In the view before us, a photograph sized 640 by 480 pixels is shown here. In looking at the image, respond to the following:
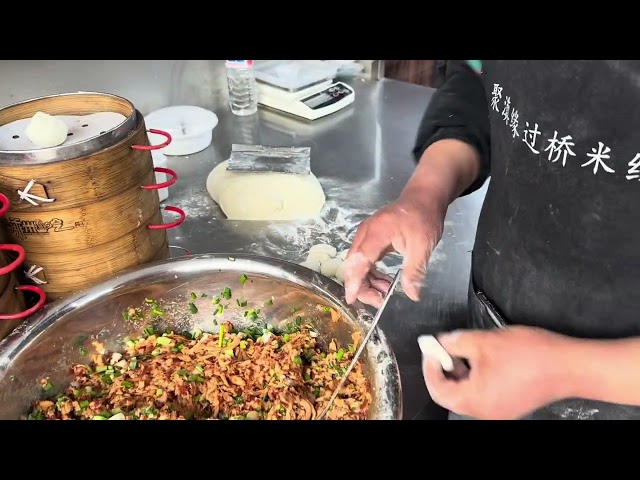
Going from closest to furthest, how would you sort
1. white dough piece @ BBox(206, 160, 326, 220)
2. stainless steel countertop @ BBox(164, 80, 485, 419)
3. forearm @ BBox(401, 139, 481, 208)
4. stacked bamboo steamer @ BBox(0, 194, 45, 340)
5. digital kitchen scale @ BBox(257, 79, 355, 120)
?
stacked bamboo steamer @ BBox(0, 194, 45, 340), forearm @ BBox(401, 139, 481, 208), stainless steel countertop @ BBox(164, 80, 485, 419), white dough piece @ BBox(206, 160, 326, 220), digital kitchen scale @ BBox(257, 79, 355, 120)

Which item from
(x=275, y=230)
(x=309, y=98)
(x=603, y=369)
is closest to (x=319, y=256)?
(x=275, y=230)

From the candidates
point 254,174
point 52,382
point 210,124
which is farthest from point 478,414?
point 210,124

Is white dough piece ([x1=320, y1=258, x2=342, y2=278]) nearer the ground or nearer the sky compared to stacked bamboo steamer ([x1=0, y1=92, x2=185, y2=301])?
nearer the ground

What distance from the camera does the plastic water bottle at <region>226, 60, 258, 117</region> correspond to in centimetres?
213

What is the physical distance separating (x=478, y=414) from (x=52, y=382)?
740 millimetres

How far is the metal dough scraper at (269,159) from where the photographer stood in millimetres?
1691

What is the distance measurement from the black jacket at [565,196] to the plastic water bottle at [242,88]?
1307 millimetres

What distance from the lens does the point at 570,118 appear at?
83 centimetres

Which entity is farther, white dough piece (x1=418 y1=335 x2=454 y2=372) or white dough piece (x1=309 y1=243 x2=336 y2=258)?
white dough piece (x1=309 y1=243 x2=336 y2=258)

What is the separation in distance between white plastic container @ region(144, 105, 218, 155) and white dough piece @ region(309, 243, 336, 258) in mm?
686

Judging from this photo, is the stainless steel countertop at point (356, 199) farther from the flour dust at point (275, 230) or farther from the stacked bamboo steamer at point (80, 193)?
the stacked bamboo steamer at point (80, 193)

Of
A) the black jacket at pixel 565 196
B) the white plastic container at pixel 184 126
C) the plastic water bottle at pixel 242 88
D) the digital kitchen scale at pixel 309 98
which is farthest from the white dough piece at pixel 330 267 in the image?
the plastic water bottle at pixel 242 88

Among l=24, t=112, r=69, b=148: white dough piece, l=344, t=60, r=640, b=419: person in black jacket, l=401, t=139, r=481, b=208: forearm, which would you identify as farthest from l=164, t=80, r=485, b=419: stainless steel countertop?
l=24, t=112, r=69, b=148: white dough piece

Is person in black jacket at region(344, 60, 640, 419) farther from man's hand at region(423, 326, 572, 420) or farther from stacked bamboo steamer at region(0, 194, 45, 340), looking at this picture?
stacked bamboo steamer at region(0, 194, 45, 340)
